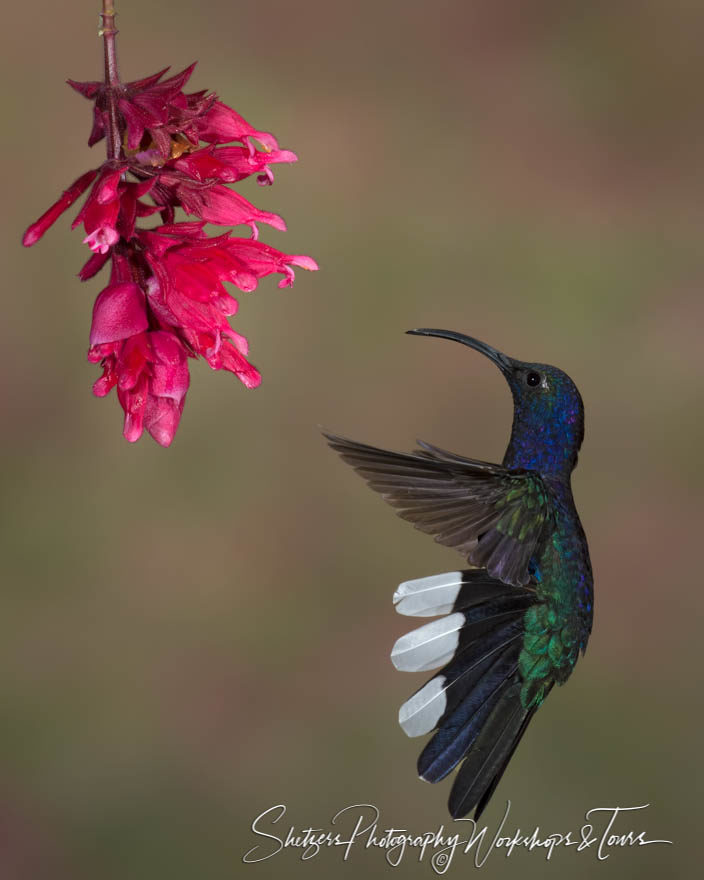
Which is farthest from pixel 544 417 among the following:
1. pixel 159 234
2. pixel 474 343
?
pixel 159 234

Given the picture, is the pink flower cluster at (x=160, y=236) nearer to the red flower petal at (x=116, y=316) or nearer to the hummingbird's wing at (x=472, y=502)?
the red flower petal at (x=116, y=316)

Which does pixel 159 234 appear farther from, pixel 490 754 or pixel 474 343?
pixel 490 754

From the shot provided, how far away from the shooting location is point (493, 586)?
739mm

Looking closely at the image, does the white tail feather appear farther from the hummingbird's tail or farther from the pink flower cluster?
the pink flower cluster

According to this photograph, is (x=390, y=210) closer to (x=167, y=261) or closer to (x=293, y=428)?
(x=293, y=428)

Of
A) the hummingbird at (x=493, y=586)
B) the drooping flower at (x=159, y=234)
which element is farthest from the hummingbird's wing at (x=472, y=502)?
the drooping flower at (x=159, y=234)

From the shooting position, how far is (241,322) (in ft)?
5.29

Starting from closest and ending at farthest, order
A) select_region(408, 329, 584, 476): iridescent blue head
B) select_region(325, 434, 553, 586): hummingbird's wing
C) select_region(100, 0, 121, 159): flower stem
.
→ 1. select_region(100, 0, 121, 159): flower stem
2. select_region(325, 434, 553, 586): hummingbird's wing
3. select_region(408, 329, 584, 476): iridescent blue head

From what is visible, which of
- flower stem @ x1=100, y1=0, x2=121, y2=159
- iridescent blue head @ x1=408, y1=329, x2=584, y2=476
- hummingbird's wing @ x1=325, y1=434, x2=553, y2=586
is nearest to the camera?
flower stem @ x1=100, y1=0, x2=121, y2=159

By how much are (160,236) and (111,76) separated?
7 centimetres

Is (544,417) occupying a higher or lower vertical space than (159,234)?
lower

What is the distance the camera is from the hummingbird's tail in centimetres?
68

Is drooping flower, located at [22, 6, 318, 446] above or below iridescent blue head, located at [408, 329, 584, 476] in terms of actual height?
above

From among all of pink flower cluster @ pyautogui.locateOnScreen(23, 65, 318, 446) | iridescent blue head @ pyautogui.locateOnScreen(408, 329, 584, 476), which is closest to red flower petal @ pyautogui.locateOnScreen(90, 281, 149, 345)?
pink flower cluster @ pyautogui.locateOnScreen(23, 65, 318, 446)
